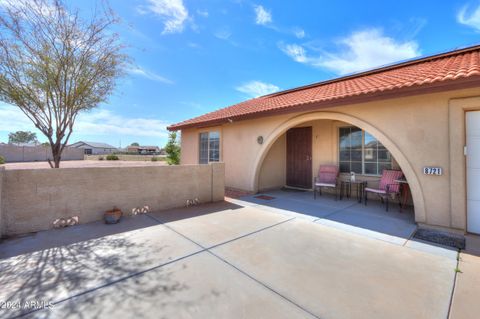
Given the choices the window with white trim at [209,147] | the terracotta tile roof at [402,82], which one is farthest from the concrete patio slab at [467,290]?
the window with white trim at [209,147]

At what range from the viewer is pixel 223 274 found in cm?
299

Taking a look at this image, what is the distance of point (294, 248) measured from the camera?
12.7 feet

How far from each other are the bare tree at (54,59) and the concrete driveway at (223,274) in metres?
3.43

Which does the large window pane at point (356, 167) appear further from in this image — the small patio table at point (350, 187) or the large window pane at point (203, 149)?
the large window pane at point (203, 149)

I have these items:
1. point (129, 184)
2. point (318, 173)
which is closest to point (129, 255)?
point (129, 184)

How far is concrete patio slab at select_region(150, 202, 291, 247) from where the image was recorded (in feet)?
14.6

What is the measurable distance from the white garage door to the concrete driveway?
1595 millimetres

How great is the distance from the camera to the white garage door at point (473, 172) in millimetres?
4422

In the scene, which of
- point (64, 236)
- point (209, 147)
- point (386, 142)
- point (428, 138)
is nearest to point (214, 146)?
point (209, 147)

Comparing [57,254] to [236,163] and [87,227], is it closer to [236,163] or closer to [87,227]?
[87,227]

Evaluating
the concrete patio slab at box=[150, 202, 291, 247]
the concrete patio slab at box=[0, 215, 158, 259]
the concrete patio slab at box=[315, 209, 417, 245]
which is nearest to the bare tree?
the concrete patio slab at box=[0, 215, 158, 259]

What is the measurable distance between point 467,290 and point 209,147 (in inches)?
397

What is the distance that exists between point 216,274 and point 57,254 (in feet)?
9.31

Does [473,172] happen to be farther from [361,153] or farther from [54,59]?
[54,59]
